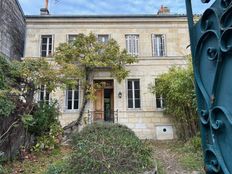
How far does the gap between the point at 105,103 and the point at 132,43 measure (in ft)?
13.5

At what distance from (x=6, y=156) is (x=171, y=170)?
4505 mm

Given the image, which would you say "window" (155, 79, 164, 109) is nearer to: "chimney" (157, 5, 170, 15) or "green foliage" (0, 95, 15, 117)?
"chimney" (157, 5, 170, 15)

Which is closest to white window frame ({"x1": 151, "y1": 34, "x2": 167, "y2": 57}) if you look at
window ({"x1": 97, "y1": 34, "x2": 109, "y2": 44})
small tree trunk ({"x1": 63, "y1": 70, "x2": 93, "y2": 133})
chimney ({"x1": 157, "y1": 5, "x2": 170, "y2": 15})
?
chimney ({"x1": 157, "y1": 5, "x2": 170, "y2": 15})

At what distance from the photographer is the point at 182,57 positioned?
553 inches

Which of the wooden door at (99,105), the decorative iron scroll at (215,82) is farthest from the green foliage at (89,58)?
the decorative iron scroll at (215,82)

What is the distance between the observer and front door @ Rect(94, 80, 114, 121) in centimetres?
1399

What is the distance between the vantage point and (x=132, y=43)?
14.7 meters

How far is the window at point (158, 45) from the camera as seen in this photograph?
14602 mm

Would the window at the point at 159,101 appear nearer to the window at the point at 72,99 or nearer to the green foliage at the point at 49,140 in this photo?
the window at the point at 72,99

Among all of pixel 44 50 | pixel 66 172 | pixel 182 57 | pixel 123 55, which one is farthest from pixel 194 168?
pixel 44 50

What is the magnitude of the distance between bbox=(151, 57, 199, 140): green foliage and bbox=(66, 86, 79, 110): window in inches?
173

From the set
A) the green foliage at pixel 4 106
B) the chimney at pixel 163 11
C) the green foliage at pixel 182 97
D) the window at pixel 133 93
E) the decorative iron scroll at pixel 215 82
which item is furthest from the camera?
the chimney at pixel 163 11

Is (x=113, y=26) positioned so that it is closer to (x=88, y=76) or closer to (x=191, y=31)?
(x=88, y=76)

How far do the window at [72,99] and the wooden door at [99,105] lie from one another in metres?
1.24
